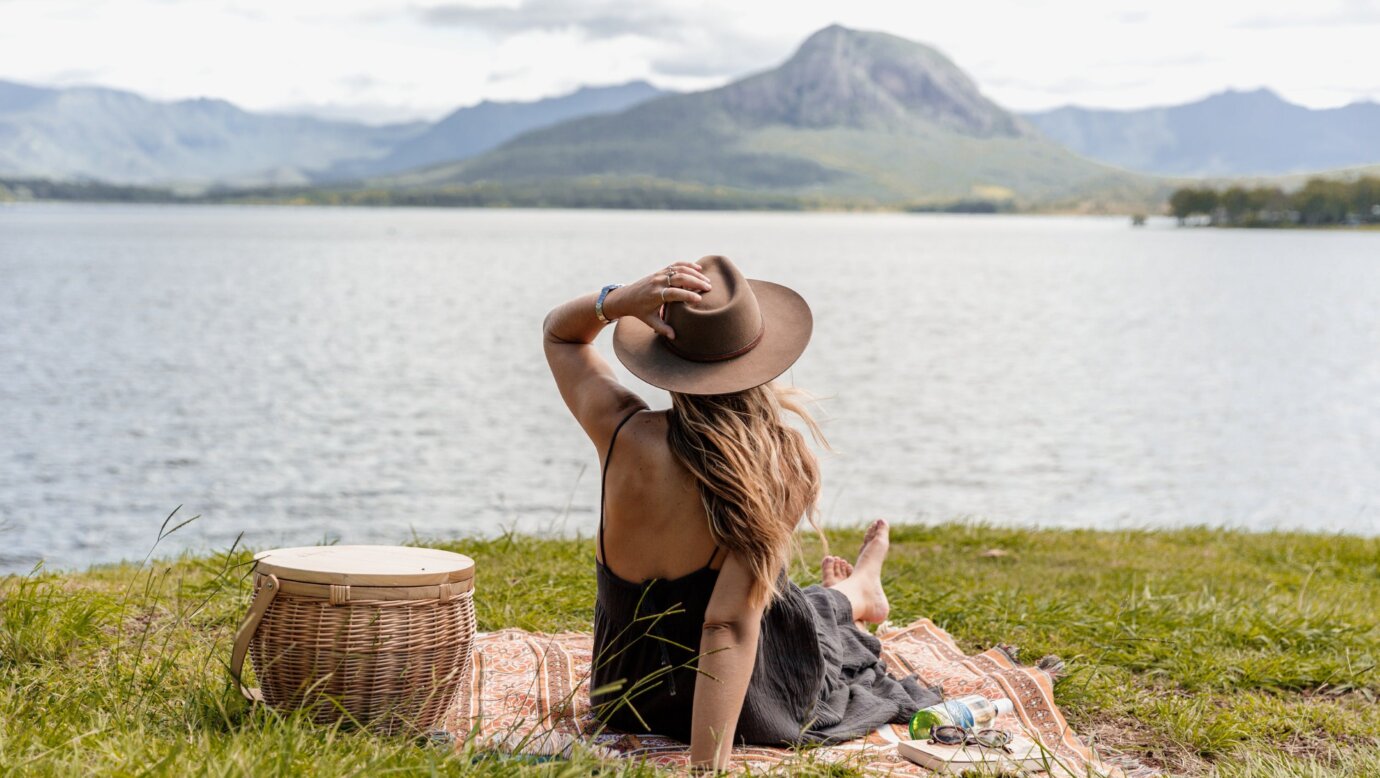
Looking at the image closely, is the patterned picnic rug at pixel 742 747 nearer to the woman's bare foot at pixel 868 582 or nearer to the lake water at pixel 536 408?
the woman's bare foot at pixel 868 582

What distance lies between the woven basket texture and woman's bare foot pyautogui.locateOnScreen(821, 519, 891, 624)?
224 centimetres

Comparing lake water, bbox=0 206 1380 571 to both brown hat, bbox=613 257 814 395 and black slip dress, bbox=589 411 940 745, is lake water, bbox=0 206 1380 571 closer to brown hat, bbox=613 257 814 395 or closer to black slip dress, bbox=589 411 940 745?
black slip dress, bbox=589 411 940 745

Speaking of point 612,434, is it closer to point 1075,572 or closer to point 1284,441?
point 1075,572

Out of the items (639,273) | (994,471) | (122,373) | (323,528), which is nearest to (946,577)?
(323,528)

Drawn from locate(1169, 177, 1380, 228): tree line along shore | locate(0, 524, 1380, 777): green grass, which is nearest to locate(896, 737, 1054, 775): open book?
locate(0, 524, 1380, 777): green grass

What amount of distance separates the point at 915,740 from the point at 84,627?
3910mm

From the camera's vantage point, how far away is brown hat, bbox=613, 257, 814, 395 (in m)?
4.24

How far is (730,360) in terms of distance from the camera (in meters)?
4.32

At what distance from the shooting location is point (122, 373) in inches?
1215

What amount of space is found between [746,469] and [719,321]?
0.55 meters

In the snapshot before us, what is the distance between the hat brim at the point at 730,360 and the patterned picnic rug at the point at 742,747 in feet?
3.69

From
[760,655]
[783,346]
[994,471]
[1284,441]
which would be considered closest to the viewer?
[783,346]

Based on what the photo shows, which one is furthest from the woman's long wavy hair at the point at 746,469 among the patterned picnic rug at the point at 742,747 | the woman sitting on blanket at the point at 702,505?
the patterned picnic rug at the point at 742,747

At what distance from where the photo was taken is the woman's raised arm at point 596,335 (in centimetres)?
425
